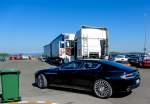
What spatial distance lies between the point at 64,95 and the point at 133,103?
2.59m

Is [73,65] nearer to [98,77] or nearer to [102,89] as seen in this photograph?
[98,77]

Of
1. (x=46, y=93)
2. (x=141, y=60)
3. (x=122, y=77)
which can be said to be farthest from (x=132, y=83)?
(x=141, y=60)

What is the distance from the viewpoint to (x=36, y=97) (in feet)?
33.7

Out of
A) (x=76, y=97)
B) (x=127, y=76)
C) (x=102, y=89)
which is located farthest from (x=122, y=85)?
(x=76, y=97)

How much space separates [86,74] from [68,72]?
3.20 ft

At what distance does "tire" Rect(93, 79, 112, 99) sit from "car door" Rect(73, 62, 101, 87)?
29 centimetres

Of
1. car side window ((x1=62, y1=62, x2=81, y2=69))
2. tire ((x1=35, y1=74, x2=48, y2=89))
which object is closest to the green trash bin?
car side window ((x1=62, y1=62, x2=81, y2=69))

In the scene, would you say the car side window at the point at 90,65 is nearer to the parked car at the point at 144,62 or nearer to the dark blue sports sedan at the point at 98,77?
the dark blue sports sedan at the point at 98,77

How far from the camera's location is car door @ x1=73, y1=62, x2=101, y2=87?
10516 millimetres

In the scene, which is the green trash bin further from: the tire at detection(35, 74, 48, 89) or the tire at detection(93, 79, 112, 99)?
the tire at detection(35, 74, 48, 89)

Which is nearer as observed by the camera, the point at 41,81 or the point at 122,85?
Answer: the point at 122,85

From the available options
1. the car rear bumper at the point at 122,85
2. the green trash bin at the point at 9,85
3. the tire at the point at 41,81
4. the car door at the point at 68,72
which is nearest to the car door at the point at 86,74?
the car door at the point at 68,72

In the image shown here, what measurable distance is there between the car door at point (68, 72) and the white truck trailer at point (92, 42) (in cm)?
1232

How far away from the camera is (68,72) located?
11438mm
